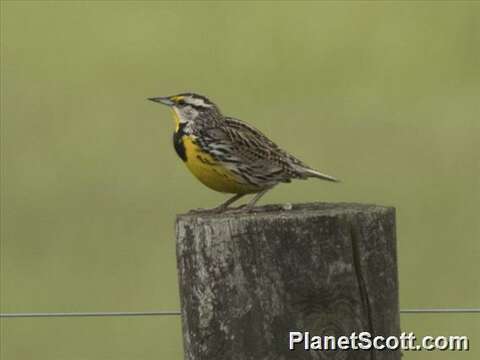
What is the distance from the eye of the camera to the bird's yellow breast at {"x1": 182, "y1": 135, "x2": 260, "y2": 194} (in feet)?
15.6

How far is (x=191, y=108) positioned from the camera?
16.3ft

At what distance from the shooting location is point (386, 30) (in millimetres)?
11102

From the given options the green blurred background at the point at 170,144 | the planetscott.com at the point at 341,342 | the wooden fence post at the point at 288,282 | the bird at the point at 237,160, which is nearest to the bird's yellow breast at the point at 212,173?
the bird at the point at 237,160

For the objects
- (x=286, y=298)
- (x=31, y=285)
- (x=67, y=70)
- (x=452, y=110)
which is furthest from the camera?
(x=67, y=70)

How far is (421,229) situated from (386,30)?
336 cm

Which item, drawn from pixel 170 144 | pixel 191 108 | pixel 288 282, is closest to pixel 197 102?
pixel 191 108

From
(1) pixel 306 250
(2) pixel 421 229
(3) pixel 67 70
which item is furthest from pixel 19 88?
(1) pixel 306 250

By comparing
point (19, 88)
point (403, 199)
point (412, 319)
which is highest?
point (19, 88)

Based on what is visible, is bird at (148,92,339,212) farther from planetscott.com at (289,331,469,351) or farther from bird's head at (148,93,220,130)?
planetscott.com at (289,331,469,351)

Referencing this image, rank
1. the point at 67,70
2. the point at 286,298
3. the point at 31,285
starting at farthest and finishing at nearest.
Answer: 1. the point at 67,70
2. the point at 31,285
3. the point at 286,298

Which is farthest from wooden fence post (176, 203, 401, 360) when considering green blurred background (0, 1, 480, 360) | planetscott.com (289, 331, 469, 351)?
green blurred background (0, 1, 480, 360)

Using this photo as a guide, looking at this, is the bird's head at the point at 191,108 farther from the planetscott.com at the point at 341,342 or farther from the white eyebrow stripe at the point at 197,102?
the planetscott.com at the point at 341,342

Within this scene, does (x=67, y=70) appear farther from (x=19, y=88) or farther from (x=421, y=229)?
(x=421, y=229)

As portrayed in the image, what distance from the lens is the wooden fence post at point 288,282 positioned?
12.5 ft
